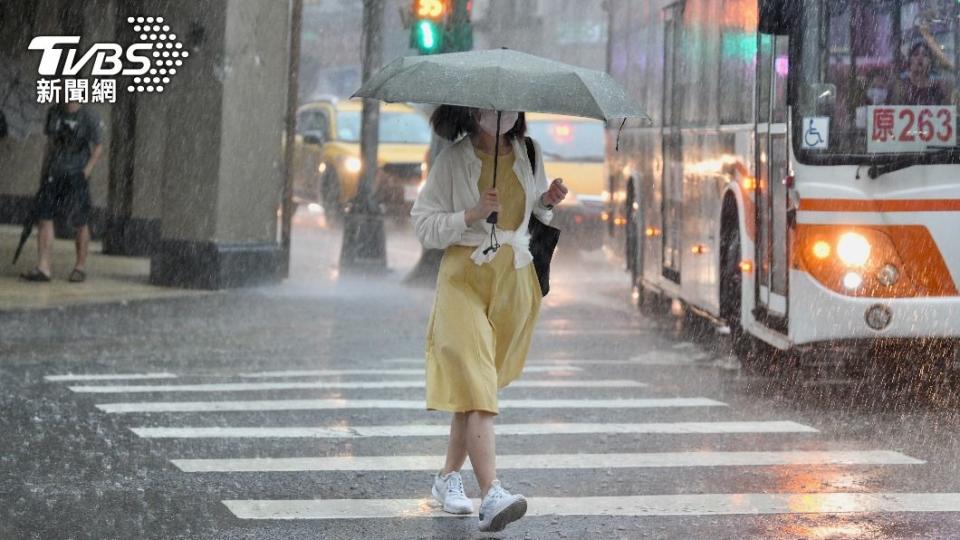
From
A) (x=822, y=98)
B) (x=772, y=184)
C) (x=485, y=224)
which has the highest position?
(x=822, y=98)

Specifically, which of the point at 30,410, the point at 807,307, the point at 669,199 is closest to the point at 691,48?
the point at 669,199

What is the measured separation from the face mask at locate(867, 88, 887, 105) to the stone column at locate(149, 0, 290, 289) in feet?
27.7

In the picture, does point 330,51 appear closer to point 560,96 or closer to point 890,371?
point 890,371

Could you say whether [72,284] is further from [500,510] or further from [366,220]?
Answer: [500,510]

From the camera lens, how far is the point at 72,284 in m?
16.7

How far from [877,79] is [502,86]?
4205 mm

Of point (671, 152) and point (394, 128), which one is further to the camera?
point (394, 128)

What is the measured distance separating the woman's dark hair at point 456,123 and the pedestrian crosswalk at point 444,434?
1.54 m

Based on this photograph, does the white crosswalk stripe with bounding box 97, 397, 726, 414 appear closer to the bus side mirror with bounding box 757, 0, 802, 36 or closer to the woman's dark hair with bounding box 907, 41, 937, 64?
the bus side mirror with bounding box 757, 0, 802, 36

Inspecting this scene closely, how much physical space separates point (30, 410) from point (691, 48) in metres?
6.35

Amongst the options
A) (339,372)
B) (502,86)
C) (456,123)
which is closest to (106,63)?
(339,372)

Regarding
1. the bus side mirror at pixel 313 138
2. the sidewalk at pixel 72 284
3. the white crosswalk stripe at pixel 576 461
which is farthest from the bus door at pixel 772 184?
the bus side mirror at pixel 313 138

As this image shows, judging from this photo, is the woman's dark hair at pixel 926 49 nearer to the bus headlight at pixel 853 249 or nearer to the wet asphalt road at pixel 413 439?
the bus headlight at pixel 853 249

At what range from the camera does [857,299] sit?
984cm
